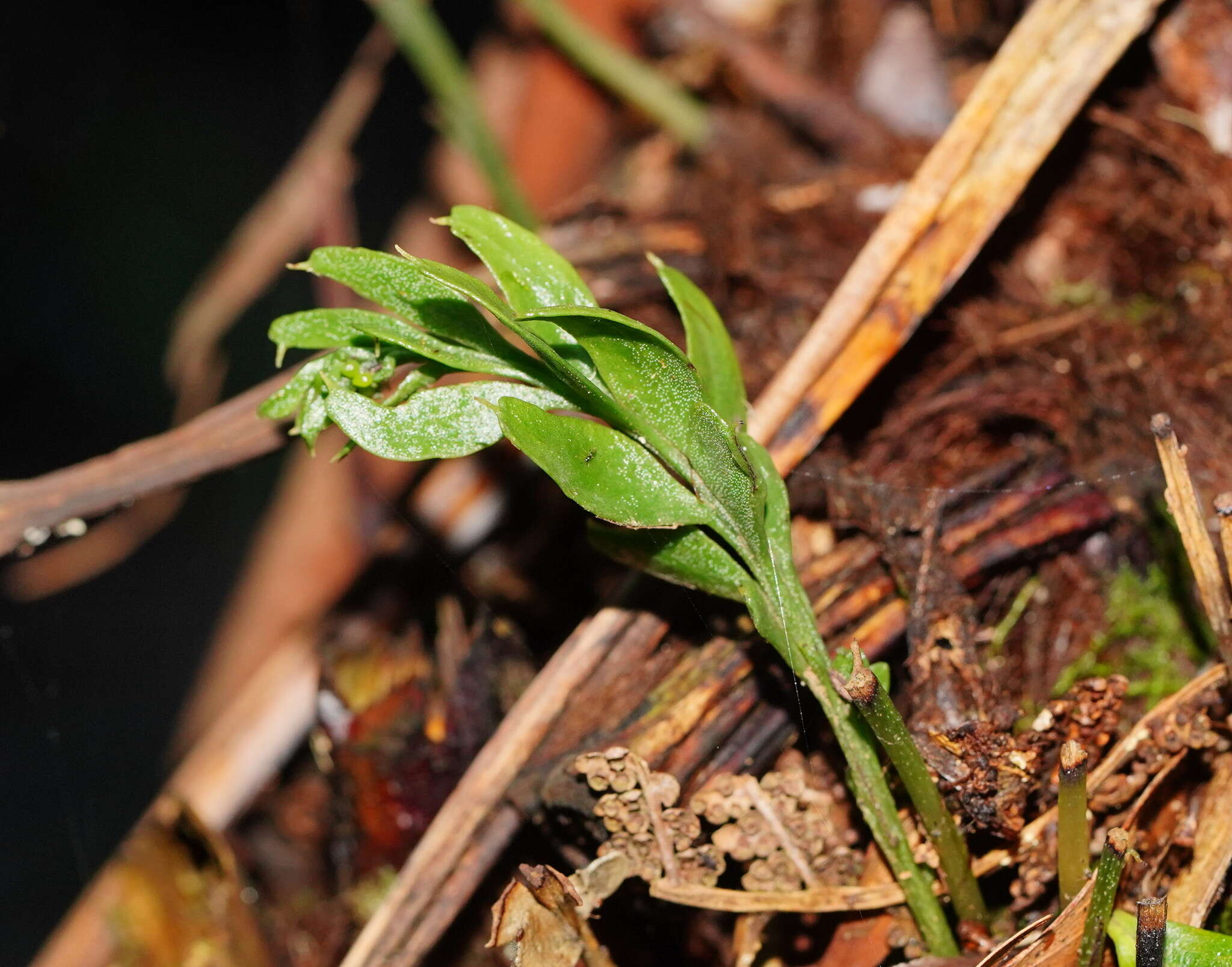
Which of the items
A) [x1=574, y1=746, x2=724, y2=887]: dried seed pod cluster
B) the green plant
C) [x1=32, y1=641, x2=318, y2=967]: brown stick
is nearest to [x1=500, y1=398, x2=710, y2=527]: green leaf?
[x1=574, y1=746, x2=724, y2=887]: dried seed pod cluster

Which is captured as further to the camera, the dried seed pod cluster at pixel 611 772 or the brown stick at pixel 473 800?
the brown stick at pixel 473 800

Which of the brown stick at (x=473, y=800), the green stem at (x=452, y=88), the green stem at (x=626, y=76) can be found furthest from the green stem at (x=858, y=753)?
the green stem at (x=626, y=76)

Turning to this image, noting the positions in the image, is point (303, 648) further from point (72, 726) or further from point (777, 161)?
point (777, 161)

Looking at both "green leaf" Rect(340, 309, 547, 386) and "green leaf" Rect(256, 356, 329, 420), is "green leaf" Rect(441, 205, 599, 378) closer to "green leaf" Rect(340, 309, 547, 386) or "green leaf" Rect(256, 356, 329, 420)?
"green leaf" Rect(340, 309, 547, 386)

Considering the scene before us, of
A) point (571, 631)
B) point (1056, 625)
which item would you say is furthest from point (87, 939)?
point (1056, 625)

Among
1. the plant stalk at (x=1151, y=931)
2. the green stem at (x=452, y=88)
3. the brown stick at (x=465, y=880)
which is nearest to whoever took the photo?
the plant stalk at (x=1151, y=931)

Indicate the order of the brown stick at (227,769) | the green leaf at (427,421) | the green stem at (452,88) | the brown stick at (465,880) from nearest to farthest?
the green leaf at (427,421)
the brown stick at (465,880)
the brown stick at (227,769)
the green stem at (452,88)

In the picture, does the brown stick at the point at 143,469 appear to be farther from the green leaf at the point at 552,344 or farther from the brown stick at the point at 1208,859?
the brown stick at the point at 1208,859

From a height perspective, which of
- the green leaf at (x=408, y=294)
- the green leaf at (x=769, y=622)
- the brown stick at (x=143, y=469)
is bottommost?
the green leaf at (x=769, y=622)
